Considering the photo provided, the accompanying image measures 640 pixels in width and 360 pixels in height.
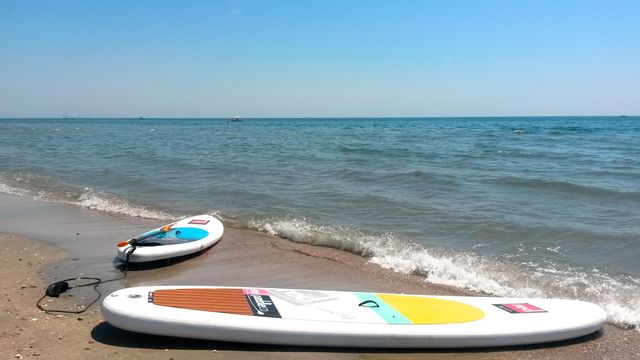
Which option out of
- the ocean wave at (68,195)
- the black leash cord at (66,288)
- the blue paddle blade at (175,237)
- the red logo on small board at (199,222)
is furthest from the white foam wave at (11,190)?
the black leash cord at (66,288)

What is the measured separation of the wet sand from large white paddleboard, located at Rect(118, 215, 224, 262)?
0.53ft

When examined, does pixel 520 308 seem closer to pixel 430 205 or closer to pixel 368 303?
pixel 368 303

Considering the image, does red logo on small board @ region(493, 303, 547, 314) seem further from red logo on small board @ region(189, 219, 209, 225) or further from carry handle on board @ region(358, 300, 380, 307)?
red logo on small board @ region(189, 219, 209, 225)

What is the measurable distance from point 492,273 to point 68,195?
380 inches

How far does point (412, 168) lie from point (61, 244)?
10.9 metres

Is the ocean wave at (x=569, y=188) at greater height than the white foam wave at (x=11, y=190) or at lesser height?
greater

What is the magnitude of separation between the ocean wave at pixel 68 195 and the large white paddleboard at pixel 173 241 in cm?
187

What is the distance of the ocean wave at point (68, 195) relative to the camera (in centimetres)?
→ 965

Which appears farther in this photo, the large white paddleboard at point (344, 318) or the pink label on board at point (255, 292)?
the pink label on board at point (255, 292)

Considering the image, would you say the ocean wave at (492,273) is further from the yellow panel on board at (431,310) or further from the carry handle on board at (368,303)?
the carry handle on board at (368,303)

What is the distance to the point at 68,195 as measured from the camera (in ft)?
37.4

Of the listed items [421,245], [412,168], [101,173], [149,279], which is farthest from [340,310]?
[101,173]

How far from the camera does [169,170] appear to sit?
15570 millimetres

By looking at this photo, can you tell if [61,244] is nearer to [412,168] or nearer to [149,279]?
[149,279]
